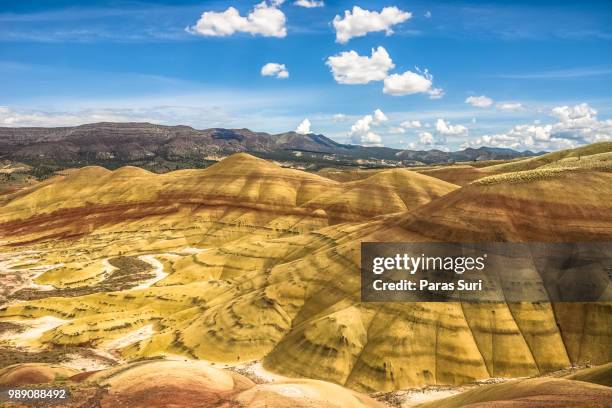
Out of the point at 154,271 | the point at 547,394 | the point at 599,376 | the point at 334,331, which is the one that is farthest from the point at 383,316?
the point at 154,271

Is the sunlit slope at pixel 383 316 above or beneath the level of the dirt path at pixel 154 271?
above

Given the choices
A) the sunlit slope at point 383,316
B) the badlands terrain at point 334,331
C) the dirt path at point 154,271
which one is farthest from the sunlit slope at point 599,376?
the dirt path at point 154,271

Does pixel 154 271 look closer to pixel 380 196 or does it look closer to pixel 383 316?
pixel 383 316

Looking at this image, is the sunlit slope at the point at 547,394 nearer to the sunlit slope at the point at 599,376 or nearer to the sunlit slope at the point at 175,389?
the sunlit slope at the point at 599,376

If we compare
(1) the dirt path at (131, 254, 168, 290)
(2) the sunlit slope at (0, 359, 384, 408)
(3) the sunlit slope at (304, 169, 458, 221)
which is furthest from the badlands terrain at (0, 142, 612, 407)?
(3) the sunlit slope at (304, 169, 458, 221)

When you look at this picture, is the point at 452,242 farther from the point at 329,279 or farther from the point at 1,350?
the point at 1,350

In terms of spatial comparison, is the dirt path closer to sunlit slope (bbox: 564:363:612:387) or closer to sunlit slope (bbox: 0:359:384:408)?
sunlit slope (bbox: 0:359:384:408)

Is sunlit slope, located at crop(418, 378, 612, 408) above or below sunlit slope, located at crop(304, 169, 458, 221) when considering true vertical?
below

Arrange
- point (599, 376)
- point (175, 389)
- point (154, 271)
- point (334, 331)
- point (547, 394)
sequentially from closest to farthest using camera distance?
point (547, 394), point (175, 389), point (599, 376), point (334, 331), point (154, 271)
